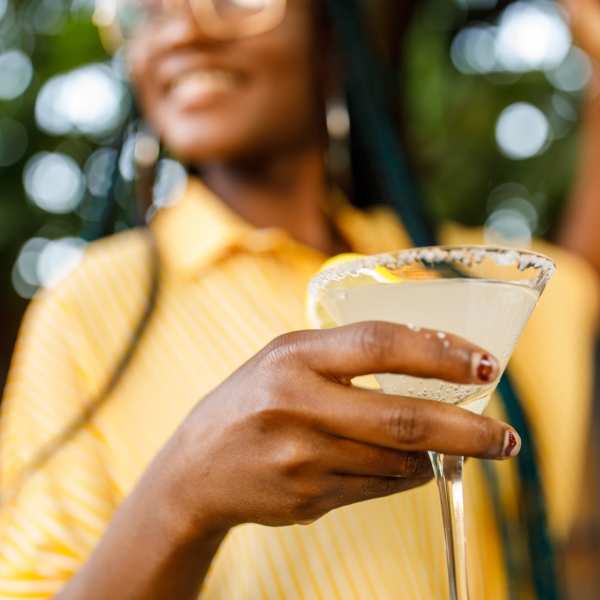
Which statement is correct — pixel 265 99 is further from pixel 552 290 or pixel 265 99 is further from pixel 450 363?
pixel 450 363

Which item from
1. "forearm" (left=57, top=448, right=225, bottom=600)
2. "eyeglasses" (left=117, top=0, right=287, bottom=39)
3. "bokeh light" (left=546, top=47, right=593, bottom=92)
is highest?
"eyeglasses" (left=117, top=0, right=287, bottom=39)

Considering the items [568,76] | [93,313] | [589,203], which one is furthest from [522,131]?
[93,313]

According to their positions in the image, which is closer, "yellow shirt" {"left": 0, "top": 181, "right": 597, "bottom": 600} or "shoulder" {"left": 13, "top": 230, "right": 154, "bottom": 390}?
"yellow shirt" {"left": 0, "top": 181, "right": 597, "bottom": 600}

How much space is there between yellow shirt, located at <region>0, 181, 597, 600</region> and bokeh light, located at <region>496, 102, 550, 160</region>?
5.37ft

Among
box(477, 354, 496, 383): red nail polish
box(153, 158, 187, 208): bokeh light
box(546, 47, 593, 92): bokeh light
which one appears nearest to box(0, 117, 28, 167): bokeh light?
box(546, 47, 593, 92): bokeh light

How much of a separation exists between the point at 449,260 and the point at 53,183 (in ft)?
8.61

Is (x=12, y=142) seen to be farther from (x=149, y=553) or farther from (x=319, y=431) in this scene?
(x=319, y=431)

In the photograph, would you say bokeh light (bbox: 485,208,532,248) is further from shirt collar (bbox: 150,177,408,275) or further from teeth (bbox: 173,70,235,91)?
teeth (bbox: 173,70,235,91)

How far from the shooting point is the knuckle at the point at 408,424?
0.57 meters

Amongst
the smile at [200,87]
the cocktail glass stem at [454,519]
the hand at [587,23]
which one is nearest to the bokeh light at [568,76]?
the hand at [587,23]

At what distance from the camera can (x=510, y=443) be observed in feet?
1.88

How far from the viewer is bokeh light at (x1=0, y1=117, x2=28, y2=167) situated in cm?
314

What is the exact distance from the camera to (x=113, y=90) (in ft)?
7.74

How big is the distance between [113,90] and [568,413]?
1.49 m
